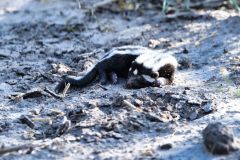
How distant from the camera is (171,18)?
5168 millimetres

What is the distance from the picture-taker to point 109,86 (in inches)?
144

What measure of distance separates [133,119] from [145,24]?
7.35 feet

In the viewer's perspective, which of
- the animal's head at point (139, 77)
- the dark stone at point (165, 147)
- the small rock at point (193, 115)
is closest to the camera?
the dark stone at point (165, 147)

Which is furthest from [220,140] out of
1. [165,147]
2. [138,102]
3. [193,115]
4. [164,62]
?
[164,62]

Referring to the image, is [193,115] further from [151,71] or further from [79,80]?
[79,80]

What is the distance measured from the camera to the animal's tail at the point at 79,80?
361cm

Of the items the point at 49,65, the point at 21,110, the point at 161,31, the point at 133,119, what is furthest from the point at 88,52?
the point at 133,119

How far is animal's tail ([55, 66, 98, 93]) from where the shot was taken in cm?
361

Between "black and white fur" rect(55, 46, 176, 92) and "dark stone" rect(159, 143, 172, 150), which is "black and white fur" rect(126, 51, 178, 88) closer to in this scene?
"black and white fur" rect(55, 46, 176, 92)

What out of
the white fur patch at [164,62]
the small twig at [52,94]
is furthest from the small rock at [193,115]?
the small twig at [52,94]

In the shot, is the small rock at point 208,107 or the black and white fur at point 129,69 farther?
the black and white fur at point 129,69

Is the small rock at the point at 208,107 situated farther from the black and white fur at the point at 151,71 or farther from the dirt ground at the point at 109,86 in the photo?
the black and white fur at the point at 151,71

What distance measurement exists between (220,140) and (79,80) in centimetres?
132

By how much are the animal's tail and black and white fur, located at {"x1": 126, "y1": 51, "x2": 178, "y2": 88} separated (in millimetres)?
252
